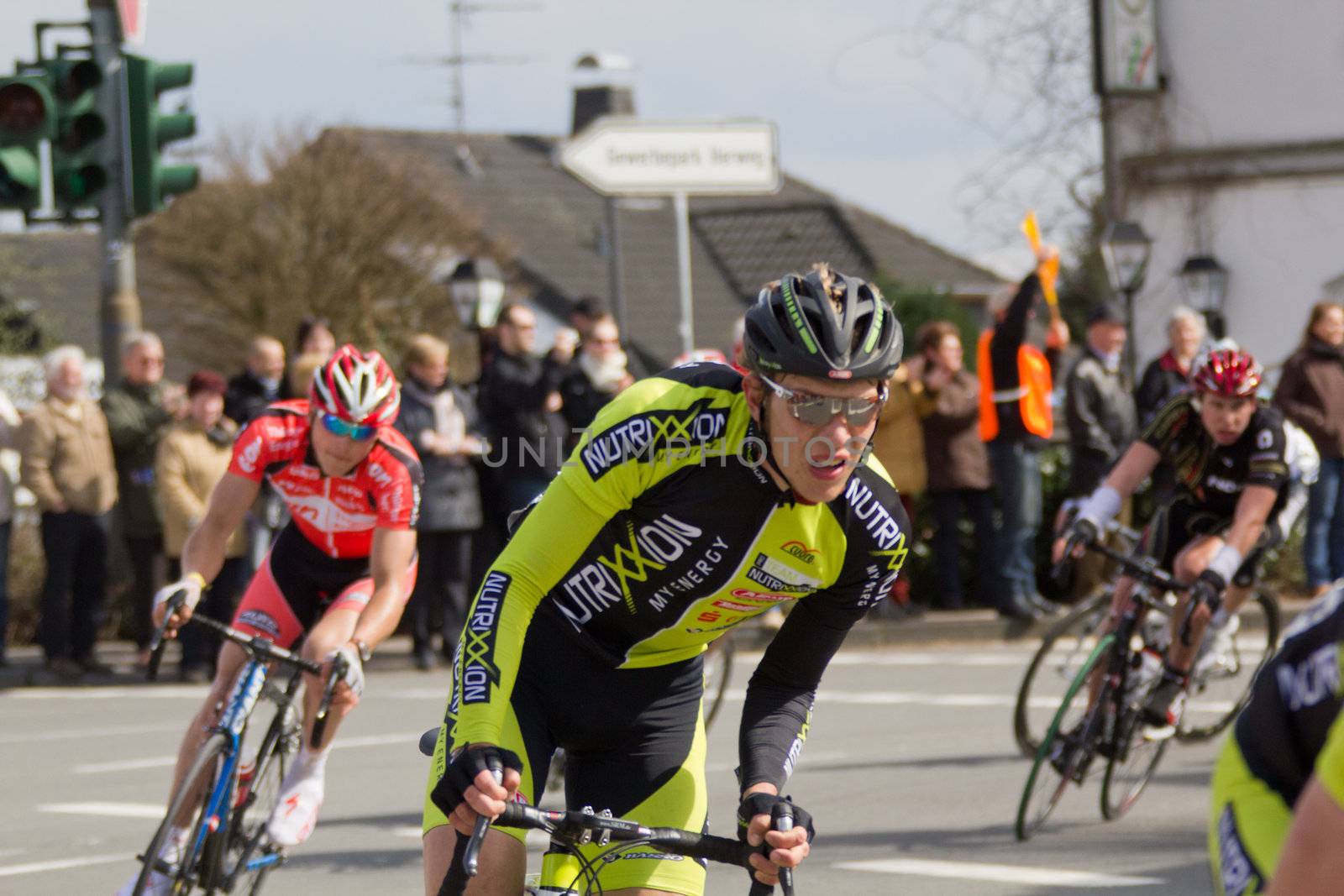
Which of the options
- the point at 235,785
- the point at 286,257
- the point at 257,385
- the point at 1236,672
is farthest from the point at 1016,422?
the point at 286,257

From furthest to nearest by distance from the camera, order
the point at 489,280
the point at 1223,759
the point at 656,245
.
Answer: the point at 656,245 < the point at 489,280 < the point at 1223,759

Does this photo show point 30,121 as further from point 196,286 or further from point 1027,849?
point 196,286

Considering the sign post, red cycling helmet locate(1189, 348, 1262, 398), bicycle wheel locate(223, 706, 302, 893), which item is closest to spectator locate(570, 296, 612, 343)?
the sign post

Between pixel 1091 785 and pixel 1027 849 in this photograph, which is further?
pixel 1091 785

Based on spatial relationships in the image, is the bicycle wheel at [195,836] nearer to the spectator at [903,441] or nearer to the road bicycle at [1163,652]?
the road bicycle at [1163,652]

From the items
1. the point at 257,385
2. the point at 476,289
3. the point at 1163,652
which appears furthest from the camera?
the point at 476,289

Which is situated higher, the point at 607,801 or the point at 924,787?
the point at 607,801

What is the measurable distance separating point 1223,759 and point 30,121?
11.5 meters

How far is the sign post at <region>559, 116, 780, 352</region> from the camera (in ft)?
45.4

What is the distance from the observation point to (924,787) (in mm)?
8906

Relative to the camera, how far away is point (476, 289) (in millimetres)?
19453

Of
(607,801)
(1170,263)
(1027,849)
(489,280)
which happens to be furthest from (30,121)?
(1170,263)

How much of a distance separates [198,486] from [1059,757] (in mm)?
7282

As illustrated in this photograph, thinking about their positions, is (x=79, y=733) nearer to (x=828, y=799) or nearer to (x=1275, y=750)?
(x=828, y=799)
